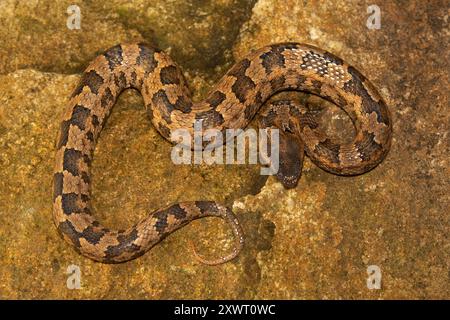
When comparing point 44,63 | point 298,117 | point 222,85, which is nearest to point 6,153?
point 44,63

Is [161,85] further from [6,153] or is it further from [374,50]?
[374,50]

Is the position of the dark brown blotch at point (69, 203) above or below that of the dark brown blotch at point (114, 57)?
below

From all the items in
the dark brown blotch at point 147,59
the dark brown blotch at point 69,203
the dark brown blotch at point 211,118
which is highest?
the dark brown blotch at point 147,59

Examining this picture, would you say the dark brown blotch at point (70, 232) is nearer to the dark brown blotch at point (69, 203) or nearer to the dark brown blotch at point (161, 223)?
the dark brown blotch at point (69, 203)

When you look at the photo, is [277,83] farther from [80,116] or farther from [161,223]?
[80,116]

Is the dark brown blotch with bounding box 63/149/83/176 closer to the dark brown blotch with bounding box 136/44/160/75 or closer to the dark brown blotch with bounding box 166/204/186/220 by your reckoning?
the dark brown blotch with bounding box 166/204/186/220

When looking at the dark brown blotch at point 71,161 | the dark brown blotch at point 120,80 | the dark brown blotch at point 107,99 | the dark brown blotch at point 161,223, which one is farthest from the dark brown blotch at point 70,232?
the dark brown blotch at point 120,80
